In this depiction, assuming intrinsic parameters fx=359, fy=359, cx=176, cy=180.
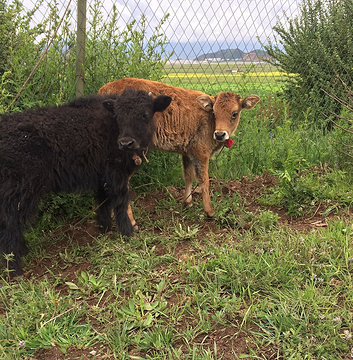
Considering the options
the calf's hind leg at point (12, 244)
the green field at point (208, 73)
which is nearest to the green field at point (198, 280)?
the calf's hind leg at point (12, 244)

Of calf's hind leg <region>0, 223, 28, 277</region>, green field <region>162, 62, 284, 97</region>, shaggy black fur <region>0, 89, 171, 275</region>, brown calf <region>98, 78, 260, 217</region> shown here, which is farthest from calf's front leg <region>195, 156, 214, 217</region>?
calf's hind leg <region>0, 223, 28, 277</region>

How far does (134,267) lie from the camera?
343 cm

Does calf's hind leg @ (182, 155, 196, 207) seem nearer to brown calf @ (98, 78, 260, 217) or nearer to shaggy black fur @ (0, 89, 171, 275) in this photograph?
brown calf @ (98, 78, 260, 217)

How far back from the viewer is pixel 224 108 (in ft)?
15.5

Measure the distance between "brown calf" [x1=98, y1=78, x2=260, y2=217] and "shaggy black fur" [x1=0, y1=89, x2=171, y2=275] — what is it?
2.05 feet

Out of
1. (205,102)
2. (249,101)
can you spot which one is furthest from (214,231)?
(249,101)

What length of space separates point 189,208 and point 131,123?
1703 millimetres

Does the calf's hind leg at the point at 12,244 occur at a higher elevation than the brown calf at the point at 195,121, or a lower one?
lower

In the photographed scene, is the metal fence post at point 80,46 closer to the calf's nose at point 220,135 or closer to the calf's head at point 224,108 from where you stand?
the calf's head at point 224,108

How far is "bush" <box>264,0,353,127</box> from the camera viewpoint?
7758mm

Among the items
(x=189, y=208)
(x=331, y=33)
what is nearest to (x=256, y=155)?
(x=189, y=208)

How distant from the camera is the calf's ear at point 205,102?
4797 millimetres

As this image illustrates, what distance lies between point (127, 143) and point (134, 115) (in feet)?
1.17

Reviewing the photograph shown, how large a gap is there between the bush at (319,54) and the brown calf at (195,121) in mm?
3493
